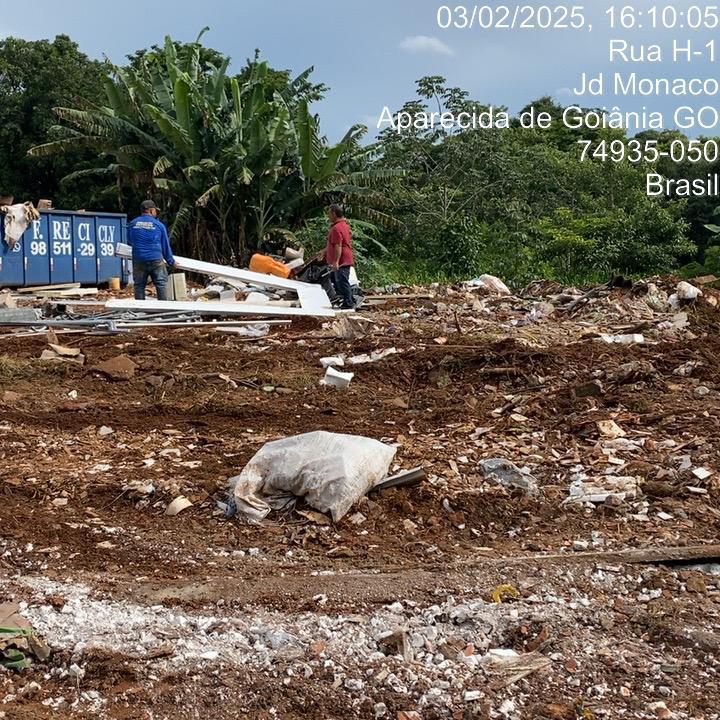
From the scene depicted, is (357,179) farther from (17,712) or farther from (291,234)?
(17,712)

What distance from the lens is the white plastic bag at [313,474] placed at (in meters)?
4.45

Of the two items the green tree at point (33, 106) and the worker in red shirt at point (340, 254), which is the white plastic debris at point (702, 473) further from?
the green tree at point (33, 106)

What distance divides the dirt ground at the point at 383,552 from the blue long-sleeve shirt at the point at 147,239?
4.17m

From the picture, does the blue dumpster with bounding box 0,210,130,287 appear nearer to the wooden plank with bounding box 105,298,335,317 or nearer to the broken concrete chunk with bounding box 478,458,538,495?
the wooden plank with bounding box 105,298,335,317

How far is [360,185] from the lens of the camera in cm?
2105

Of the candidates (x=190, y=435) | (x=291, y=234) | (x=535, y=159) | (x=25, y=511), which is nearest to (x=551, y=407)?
(x=190, y=435)

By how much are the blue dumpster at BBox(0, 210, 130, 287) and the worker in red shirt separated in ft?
20.4

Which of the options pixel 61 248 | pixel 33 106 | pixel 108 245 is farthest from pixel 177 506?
pixel 33 106

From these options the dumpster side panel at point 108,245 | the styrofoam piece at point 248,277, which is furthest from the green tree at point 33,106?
the styrofoam piece at point 248,277

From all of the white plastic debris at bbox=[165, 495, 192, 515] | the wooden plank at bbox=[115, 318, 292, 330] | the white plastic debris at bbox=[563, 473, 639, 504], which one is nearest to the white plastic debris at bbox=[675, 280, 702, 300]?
the wooden plank at bbox=[115, 318, 292, 330]

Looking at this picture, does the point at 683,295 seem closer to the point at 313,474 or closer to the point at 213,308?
the point at 213,308

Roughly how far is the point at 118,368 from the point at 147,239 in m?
4.21

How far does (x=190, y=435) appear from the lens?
6.08 meters

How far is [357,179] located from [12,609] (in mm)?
18099
